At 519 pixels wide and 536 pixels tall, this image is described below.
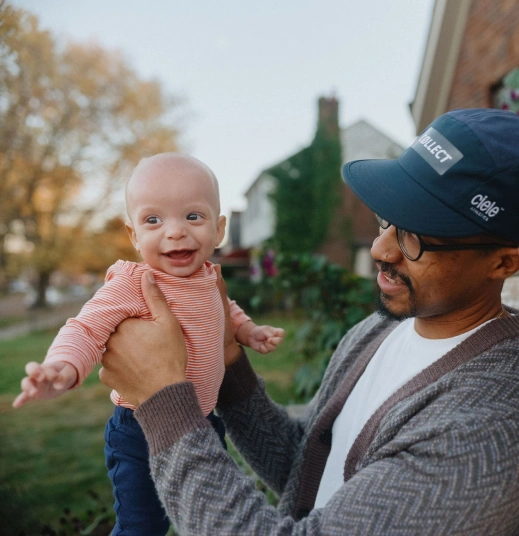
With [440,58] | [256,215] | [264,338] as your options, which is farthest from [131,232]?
[256,215]

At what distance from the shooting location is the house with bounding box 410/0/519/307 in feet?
19.6

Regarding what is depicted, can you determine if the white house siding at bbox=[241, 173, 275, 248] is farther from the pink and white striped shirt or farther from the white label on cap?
the white label on cap

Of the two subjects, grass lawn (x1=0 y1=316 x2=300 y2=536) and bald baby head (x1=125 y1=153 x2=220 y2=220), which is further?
grass lawn (x1=0 y1=316 x2=300 y2=536)

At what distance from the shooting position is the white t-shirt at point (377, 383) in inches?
58.4

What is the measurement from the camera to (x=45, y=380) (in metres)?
1.15

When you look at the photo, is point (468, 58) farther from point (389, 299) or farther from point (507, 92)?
point (389, 299)

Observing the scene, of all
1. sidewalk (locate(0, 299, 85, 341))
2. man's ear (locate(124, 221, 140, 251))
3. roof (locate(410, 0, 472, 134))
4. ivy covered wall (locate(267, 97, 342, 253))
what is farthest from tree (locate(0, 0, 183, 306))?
man's ear (locate(124, 221, 140, 251))

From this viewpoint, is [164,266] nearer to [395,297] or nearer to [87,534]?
[395,297]

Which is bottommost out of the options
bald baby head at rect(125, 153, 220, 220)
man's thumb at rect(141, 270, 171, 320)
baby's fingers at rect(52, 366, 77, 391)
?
baby's fingers at rect(52, 366, 77, 391)

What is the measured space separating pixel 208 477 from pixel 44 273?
89.1 feet

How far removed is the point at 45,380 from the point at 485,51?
7.36 meters

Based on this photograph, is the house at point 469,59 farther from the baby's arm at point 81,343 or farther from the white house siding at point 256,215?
the white house siding at point 256,215

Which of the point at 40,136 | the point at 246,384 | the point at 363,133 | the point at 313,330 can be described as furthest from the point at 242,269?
the point at 246,384

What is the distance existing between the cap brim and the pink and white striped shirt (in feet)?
2.01
